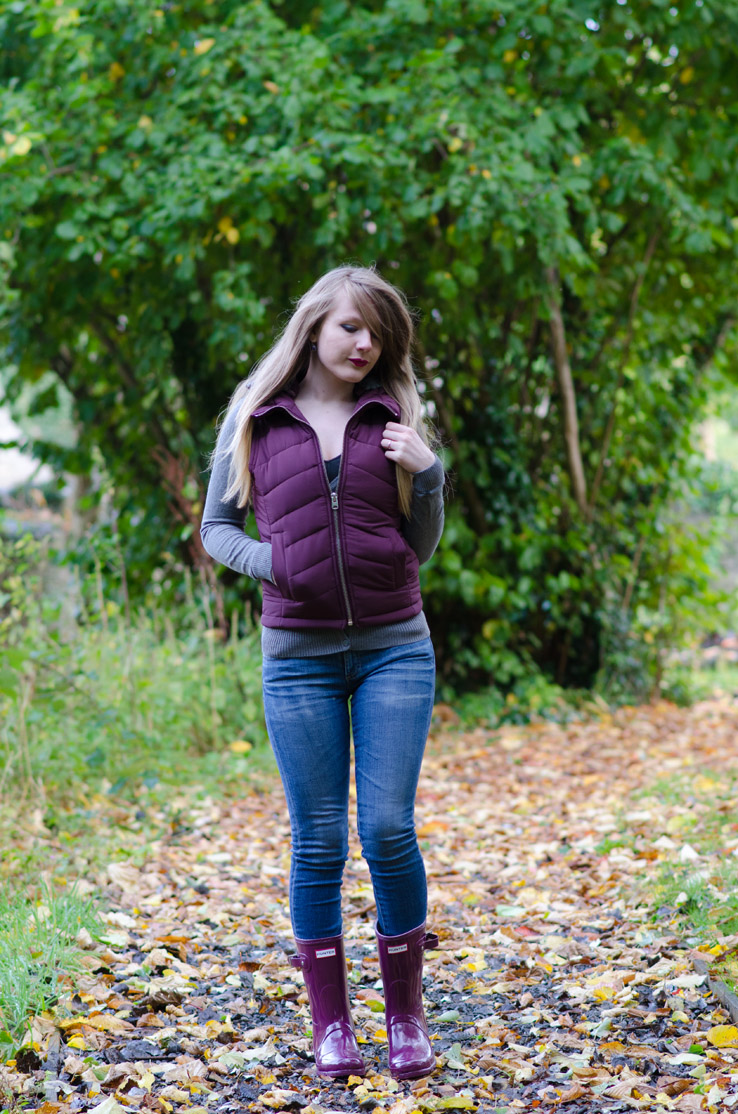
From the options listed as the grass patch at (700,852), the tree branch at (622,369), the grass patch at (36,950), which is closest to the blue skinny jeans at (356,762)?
the grass patch at (36,950)

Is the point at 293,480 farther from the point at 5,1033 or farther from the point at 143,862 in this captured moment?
the point at 143,862

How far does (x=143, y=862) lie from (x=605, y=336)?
5.02 metres

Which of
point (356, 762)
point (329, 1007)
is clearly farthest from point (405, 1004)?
point (356, 762)

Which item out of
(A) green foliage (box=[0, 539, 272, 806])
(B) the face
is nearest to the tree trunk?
(A) green foliage (box=[0, 539, 272, 806])

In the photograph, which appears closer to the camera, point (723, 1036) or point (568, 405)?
point (723, 1036)

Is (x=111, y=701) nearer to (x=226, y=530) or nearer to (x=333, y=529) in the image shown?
(x=226, y=530)

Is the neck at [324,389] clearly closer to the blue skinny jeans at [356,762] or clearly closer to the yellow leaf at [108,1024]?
the blue skinny jeans at [356,762]

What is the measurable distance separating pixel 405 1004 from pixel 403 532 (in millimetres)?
1110

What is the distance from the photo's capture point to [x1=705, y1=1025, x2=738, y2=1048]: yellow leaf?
7.94ft

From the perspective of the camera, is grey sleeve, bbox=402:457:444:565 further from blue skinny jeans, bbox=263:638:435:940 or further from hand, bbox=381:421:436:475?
blue skinny jeans, bbox=263:638:435:940

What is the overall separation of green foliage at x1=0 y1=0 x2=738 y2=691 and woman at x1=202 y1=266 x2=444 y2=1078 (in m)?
3.01

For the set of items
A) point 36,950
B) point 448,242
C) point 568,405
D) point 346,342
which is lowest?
point 36,950

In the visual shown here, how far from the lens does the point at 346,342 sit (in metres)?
2.42

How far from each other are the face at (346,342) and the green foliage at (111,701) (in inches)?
86.9
